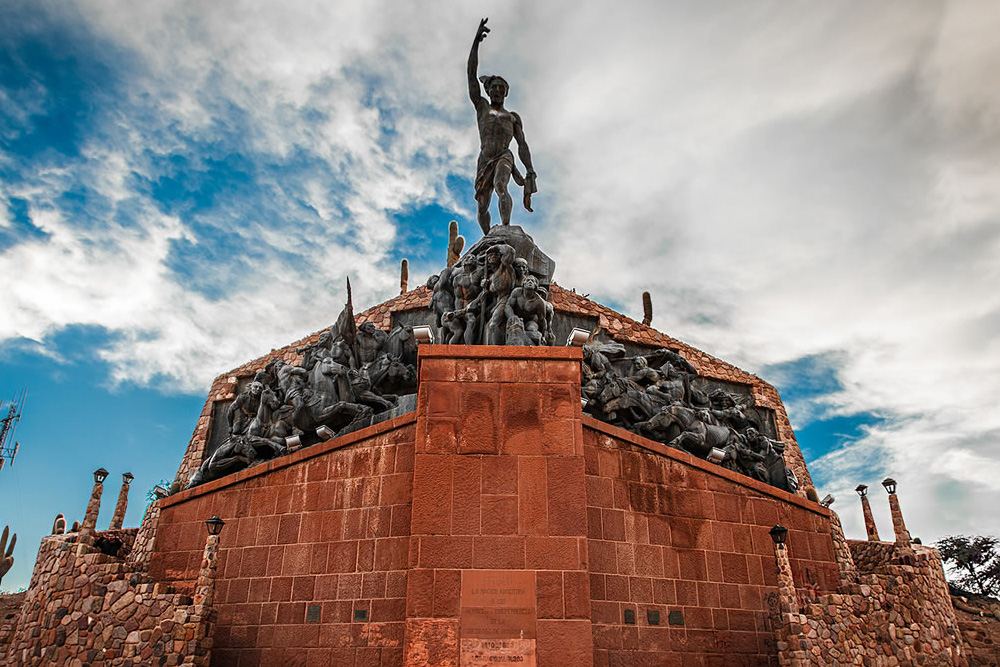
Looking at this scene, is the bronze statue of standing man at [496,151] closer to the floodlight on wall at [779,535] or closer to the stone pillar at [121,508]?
the floodlight on wall at [779,535]

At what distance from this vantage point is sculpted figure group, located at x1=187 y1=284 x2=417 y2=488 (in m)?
15.1

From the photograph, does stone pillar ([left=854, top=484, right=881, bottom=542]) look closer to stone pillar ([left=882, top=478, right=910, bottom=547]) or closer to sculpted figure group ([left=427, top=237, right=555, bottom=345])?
stone pillar ([left=882, top=478, right=910, bottom=547])

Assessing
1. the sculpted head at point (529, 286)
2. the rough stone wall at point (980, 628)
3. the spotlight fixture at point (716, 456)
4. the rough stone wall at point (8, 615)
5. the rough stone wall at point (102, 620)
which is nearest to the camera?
the rough stone wall at point (102, 620)

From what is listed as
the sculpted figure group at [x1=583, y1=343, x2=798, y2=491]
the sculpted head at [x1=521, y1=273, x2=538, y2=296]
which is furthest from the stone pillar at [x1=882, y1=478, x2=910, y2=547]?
the sculpted head at [x1=521, y1=273, x2=538, y2=296]

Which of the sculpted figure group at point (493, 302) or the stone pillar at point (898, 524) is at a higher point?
the sculpted figure group at point (493, 302)

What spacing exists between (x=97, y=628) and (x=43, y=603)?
2.05 m

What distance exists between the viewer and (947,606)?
→ 17500mm

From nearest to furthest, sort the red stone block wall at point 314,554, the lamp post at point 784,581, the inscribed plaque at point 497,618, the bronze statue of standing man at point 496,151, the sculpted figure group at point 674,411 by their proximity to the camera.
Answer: the inscribed plaque at point 497,618, the red stone block wall at point 314,554, the lamp post at point 784,581, the sculpted figure group at point 674,411, the bronze statue of standing man at point 496,151

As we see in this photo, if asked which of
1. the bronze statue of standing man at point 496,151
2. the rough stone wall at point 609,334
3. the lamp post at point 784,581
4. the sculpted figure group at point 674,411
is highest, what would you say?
the bronze statue of standing man at point 496,151

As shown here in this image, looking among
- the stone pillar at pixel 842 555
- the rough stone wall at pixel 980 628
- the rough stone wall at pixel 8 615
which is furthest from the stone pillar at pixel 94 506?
the rough stone wall at pixel 980 628

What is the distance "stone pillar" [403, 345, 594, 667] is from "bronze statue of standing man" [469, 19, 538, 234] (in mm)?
8316

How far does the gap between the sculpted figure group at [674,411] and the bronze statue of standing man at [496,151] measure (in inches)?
165

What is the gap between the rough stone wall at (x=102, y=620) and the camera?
10.6 meters

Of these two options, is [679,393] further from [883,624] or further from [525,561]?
[525,561]
